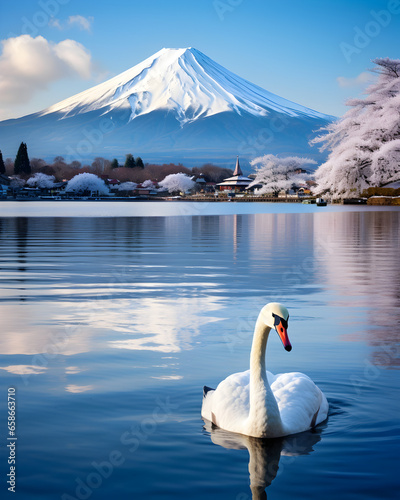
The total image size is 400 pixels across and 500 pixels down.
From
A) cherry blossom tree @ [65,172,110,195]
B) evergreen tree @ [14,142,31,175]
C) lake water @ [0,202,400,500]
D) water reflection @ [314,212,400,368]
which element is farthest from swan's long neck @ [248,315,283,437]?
evergreen tree @ [14,142,31,175]

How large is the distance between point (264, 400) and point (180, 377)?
84.4 inches

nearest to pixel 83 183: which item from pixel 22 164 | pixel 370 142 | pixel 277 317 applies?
pixel 22 164

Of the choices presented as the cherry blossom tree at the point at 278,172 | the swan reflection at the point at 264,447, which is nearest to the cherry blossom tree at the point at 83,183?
the cherry blossom tree at the point at 278,172

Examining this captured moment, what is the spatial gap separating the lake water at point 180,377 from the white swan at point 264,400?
12 cm

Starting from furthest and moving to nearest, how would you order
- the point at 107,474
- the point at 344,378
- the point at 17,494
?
the point at 344,378 → the point at 107,474 → the point at 17,494

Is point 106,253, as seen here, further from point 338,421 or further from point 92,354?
point 338,421

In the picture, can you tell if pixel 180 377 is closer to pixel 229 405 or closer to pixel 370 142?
pixel 229 405

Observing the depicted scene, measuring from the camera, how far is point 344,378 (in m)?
8.00

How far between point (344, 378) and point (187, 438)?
2.44 metres

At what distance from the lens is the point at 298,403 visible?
642 cm

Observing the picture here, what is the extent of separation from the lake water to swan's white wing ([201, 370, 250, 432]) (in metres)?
0.11

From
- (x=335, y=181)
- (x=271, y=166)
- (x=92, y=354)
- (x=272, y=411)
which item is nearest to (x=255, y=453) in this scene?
(x=272, y=411)

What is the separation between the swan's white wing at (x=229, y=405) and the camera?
20.9 ft

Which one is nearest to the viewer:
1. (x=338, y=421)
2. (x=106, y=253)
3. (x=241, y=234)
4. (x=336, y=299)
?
(x=338, y=421)
